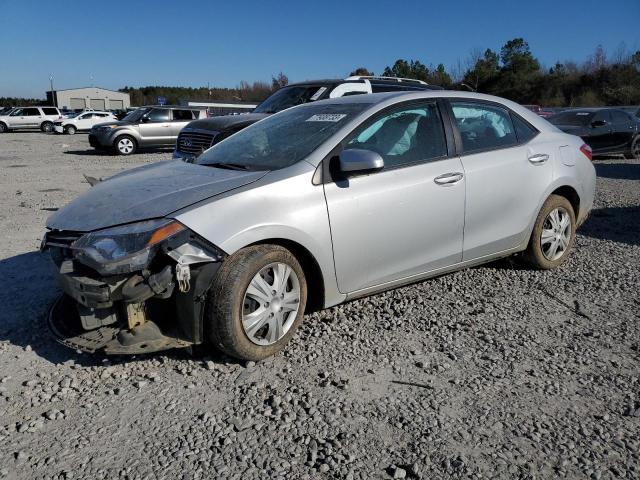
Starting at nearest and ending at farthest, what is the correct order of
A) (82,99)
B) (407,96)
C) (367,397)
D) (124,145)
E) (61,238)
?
(367,397)
(61,238)
(407,96)
(124,145)
(82,99)

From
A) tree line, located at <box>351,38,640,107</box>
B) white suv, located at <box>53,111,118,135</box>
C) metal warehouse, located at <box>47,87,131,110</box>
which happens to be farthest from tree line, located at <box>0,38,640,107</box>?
metal warehouse, located at <box>47,87,131,110</box>

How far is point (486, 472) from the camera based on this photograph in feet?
7.84

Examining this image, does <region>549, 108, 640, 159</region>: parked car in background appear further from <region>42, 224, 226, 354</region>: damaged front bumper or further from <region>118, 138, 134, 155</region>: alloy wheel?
<region>42, 224, 226, 354</region>: damaged front bumper

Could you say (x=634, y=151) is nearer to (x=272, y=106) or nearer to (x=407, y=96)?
(x=272, y=106)

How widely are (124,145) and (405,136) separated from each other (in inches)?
637

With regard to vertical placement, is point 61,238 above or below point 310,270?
above

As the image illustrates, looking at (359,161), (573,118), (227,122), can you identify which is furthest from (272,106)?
(573,118)

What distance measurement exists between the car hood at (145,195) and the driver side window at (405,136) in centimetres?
87

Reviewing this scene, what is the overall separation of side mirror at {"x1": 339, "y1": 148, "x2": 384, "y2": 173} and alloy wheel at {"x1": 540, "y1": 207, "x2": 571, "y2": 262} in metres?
2.16

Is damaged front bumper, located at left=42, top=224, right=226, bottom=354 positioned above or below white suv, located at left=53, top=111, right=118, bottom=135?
below

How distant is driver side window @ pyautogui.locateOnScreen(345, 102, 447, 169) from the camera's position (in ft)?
12.9

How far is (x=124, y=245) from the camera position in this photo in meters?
3.07

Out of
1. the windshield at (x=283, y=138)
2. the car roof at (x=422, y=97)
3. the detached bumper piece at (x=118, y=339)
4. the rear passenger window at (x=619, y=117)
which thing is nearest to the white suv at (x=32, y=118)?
the rear passenger window at (x=619, y=117)

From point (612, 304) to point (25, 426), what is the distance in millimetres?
4205
